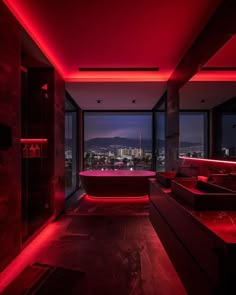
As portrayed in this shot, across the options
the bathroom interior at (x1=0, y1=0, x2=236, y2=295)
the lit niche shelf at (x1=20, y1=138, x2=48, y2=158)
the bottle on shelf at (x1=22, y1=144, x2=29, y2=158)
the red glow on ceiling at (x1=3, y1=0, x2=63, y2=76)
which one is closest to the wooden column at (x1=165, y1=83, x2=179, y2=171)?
the bathroom interior at (x1=0, y1=0, x2=236, y2=295)

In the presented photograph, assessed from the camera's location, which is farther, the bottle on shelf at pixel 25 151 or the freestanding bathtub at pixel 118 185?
the freestanding bathtub at pixel 118 185

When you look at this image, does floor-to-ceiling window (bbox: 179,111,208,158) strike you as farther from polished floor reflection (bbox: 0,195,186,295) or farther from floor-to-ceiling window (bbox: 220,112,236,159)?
polished floor reflection (bbox: 0,195,186,295)

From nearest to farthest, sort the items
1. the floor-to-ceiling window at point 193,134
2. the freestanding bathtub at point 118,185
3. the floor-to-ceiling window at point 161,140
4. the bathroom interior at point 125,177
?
the bathroom interior at point 125,177 → the floor-to-ceiling window at point 193,134 → the freestanding bathtub at point 118,185 → the floor-to-ceiling window at point 161,140

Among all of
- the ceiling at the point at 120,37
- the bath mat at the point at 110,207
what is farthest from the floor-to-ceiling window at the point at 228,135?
the bath mat at the point at 110,207

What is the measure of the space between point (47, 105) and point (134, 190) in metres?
2.69

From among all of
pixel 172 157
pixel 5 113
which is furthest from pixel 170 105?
pixel 5 113

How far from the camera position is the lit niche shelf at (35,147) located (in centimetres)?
353

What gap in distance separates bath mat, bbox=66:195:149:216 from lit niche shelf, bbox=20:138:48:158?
51.6 inches

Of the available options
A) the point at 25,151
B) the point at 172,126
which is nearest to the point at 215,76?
the point at 172,126

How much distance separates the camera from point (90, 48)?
3059mm

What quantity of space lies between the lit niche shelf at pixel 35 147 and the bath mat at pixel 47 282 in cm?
181

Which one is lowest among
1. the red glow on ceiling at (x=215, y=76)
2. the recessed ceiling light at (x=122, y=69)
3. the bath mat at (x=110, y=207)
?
the bath mat at (x=110, y=207)

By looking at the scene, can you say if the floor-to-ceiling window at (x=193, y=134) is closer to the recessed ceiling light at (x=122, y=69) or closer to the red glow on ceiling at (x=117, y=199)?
the recessed ceiling light at (x=122, y=69)

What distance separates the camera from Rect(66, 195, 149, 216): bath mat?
410 centimetres
